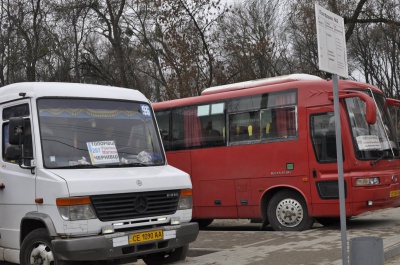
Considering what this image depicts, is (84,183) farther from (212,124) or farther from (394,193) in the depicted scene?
(394,193)

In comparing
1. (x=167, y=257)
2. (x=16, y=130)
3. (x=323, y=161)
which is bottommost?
(x=167, y=257)

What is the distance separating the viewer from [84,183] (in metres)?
7.51

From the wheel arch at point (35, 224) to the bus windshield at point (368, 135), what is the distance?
678 cm

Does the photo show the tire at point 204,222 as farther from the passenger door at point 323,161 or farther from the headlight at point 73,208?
the headlight at point 73,208

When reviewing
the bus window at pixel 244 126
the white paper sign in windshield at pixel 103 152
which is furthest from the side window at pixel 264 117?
the white paper sign in windshield at pixel 103 152

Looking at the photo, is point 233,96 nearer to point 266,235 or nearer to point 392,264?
point 266,235

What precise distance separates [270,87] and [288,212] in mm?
2864

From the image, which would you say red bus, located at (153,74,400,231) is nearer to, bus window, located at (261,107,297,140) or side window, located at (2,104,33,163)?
bus window, located at (261,107,297,140)

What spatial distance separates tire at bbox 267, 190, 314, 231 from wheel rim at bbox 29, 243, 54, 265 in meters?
6.36

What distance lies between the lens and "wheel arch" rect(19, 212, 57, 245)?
24.8 ft

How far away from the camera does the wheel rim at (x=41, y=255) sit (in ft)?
25.4

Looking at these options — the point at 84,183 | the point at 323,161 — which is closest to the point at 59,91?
the point at 84,183

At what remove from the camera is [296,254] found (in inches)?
373

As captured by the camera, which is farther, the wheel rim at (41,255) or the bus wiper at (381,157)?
the bus wiper at (381,157)
